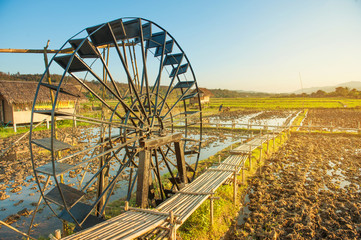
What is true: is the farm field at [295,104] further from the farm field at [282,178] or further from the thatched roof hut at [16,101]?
the thatched roof hut at [16,101]

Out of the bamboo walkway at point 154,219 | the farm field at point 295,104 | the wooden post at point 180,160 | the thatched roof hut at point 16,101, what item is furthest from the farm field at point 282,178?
the farm field at point 295,104

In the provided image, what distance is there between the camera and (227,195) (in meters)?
6.77

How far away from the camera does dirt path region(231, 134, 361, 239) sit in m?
5.26

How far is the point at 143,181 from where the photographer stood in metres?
4.74

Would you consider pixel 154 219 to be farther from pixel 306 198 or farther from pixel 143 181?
pixel 306 198

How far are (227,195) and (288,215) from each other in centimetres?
164

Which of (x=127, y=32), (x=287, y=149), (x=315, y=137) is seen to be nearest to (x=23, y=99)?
(x=127, y=32)

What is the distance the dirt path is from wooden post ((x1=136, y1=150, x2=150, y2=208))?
7.45 feet

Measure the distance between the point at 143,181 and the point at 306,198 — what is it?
509cm

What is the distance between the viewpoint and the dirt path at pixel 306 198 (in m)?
5.26

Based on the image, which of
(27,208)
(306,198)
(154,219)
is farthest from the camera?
(306,198)

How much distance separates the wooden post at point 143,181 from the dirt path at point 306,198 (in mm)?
2271

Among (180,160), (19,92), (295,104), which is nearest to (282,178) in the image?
(180,160)

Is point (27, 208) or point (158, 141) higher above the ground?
point (158, 141)
